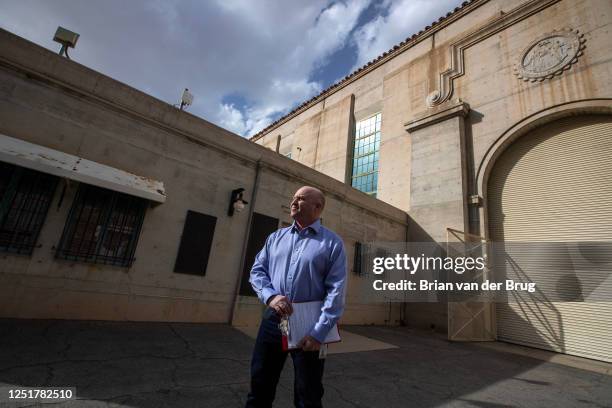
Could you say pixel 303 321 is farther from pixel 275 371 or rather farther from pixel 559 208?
pixel 559 208

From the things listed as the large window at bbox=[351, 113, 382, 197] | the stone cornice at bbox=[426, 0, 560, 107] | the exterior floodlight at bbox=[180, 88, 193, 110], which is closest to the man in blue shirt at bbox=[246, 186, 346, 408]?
the exterior floodlight at bbox=[180, 88, 193, 110]

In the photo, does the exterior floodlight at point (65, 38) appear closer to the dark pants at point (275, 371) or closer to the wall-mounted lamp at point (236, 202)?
the wall-mounted lamp at point (236, 202)

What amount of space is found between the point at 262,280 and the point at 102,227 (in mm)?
5159

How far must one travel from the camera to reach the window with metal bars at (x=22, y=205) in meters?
4.98

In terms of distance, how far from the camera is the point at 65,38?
6863 mm

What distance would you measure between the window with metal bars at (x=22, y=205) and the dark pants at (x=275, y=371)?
5.39 m

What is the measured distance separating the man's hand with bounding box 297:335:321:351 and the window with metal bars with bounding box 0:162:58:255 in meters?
5.76

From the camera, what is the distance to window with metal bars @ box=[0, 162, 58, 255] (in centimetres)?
498

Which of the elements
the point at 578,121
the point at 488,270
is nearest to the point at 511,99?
the point at 578,121

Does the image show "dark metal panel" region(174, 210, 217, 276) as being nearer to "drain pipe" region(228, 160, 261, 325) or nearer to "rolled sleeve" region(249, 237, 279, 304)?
"drain pipe" region(228, 160, 261, 325)

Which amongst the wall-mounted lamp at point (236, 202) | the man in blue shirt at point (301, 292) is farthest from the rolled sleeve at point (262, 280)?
the wall-mounted lamp at point (236, 202)

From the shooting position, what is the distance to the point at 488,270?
10.2 m

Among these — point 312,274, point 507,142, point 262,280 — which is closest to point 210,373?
point 262,280

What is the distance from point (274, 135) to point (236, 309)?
1849cm
